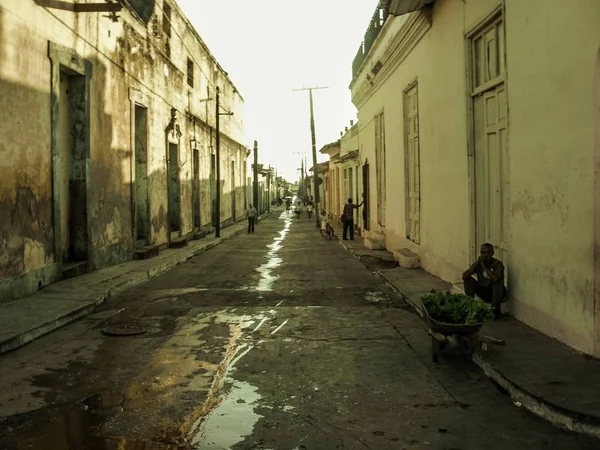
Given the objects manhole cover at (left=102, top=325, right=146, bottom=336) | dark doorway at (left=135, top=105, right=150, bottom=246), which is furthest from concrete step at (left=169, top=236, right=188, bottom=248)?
manhole cover at (left=102, top=325, right=146, bottom=336)

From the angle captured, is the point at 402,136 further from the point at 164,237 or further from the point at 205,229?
the point at 205,229

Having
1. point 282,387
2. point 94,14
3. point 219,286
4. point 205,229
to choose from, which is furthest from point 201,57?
point 282,387

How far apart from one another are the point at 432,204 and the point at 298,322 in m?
4.46

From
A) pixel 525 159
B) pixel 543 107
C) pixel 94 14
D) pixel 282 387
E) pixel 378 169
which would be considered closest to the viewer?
pixel 282 387

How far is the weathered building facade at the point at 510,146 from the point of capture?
5301mm

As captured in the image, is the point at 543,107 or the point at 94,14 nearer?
the point at 543,107

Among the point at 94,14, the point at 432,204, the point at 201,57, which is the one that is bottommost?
the point at 432,204

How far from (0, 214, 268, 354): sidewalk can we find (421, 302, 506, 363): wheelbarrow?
4.37 meters

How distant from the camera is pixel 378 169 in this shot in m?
17.3

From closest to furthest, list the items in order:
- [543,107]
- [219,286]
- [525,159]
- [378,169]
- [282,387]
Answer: [282,387] < [543,107] < [525,159] < [219,286] < [378,169]

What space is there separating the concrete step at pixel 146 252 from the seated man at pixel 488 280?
368 inches

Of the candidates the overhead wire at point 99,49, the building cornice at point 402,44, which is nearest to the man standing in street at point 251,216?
the overhead wire at point 99,49

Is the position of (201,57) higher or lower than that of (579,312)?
higher

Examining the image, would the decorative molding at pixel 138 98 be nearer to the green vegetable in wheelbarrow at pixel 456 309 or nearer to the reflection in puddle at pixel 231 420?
the green vegetable in wheelbarrow at pixel 456 309
